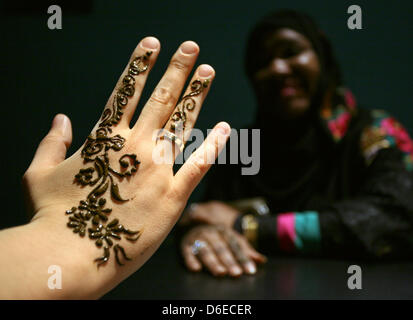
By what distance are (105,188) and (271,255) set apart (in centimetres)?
55

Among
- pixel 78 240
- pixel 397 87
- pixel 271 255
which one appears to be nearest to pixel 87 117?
pixel 78 240

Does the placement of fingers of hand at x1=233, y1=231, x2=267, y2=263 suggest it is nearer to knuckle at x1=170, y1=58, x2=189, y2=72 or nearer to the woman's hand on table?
the woman's hand on table

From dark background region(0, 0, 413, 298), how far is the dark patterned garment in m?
0.26

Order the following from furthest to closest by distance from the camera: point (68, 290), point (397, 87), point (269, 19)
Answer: point (397, 87)
point (269, 19)
point (68, 290)

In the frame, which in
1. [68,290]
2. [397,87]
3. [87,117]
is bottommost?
[68,290]

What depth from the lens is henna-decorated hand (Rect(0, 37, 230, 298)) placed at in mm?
445

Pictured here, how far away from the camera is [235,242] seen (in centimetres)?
81

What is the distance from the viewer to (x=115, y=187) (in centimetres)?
50

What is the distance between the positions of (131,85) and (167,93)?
0.06 meters

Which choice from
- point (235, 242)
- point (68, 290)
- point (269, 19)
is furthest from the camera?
point (269, 19)

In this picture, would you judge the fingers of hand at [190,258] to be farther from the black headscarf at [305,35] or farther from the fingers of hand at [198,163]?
the black headscarf at [305,35]

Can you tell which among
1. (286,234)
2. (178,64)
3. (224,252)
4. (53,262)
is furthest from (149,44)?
(286,234)

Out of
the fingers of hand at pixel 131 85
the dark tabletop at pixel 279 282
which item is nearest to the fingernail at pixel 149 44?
the fingers of hand at pixel 131 85
